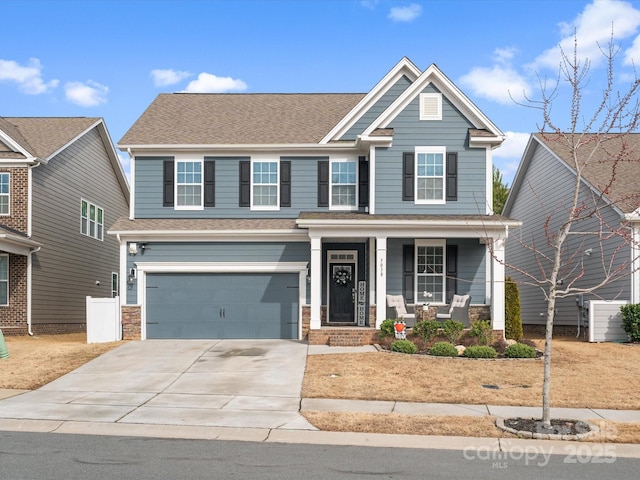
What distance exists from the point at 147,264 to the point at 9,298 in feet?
17.5

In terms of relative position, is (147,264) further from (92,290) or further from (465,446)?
(465,446)

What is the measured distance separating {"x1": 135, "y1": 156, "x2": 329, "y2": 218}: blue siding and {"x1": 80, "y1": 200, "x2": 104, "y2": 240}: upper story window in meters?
6.93

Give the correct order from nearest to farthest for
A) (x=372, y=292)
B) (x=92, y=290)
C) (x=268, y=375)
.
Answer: (x=268, y=375)
(x=372, y=292)
(x=92, y=290)

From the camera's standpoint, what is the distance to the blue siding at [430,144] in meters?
21.8

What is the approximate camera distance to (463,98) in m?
21.6

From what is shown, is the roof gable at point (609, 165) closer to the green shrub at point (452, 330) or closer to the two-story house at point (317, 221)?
the two-story house at point (317, 221)

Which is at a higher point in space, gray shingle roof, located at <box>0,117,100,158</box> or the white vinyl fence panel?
gray shingle roof, located at <box>0,117,100,158</box>

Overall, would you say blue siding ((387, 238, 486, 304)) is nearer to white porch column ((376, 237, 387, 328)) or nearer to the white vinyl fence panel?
white porch column ((376, 237, 387, 328))

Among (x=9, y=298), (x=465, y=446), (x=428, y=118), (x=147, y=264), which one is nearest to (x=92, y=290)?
(x=9, y=298)

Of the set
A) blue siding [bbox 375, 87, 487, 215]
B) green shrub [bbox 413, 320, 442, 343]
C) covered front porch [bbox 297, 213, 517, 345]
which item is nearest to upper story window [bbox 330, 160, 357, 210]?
covered front porch [bbox 297, 213, 517, 345]

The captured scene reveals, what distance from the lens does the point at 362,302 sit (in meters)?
22.2

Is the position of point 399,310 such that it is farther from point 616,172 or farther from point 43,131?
point 43,131

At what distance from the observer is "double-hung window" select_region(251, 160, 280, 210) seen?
23078 mm

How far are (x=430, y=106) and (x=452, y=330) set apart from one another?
273 inches
